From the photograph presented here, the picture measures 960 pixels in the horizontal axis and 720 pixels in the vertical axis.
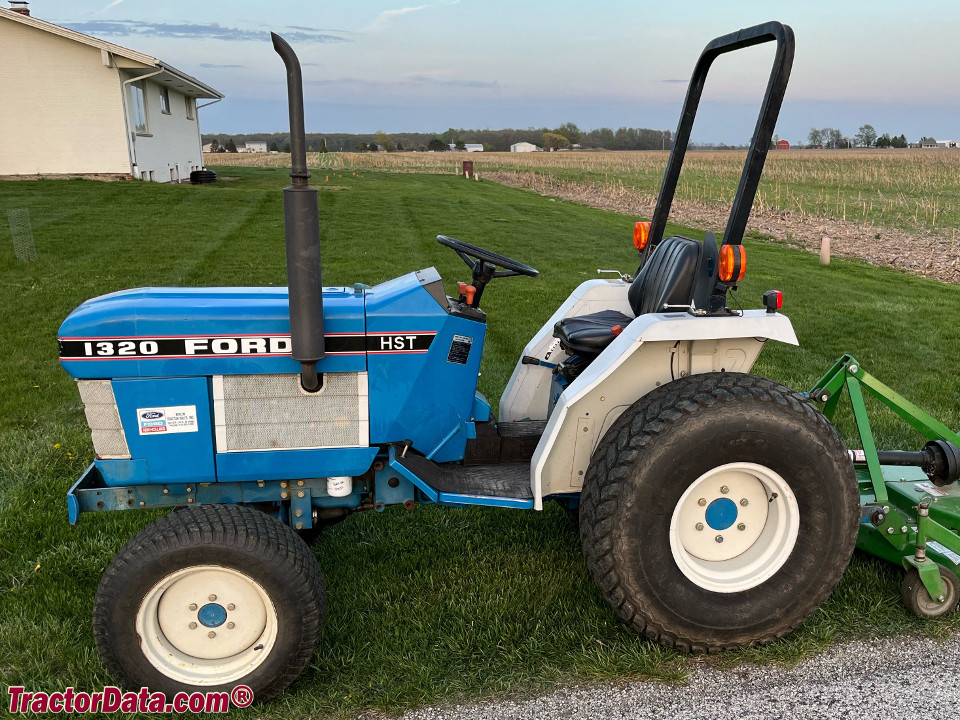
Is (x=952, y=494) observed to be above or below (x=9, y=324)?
above

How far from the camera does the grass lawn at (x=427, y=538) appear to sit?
2781 millimetres

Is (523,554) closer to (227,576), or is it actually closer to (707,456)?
(707,456)

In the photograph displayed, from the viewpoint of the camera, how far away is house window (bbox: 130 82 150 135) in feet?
70.6

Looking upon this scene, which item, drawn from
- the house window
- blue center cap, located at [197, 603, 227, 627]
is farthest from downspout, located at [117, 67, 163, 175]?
blue center cap, located at [197, 603, 227, 627]

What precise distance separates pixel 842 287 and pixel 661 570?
26.9 ft

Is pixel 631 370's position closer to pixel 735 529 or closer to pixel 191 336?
pixel 735 529

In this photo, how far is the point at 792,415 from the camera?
270 centimetres

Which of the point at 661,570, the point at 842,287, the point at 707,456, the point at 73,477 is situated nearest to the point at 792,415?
the point at 707,456

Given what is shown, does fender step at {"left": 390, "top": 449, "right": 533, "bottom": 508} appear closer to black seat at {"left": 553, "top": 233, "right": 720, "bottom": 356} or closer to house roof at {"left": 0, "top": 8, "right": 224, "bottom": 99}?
black seat at {"left": 553, "top": 233, "right": 720, "bottom": 356}

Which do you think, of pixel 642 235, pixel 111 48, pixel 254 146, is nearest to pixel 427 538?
pixel 642 235

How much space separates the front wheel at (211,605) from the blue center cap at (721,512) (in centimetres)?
140

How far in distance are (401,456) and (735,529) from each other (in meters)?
1.26

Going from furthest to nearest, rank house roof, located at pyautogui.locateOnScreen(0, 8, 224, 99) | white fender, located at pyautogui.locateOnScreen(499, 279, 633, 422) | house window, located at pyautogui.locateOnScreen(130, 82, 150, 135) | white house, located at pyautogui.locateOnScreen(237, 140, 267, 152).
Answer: white house, located at pyautogui.locateOnScreen(237, 140, 267, 152)
house window, located at pyautogui.locateOnScreen(130, 82, 150, 135)
house roof, located at pyautogui.locateOnScreen(0, 8, 224, 99)
white fender, located at pyautogui.locateOnScreen(499, 279, 633, 422)

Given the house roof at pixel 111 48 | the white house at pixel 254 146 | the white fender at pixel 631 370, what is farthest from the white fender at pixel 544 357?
the white house at pixel 254 146
